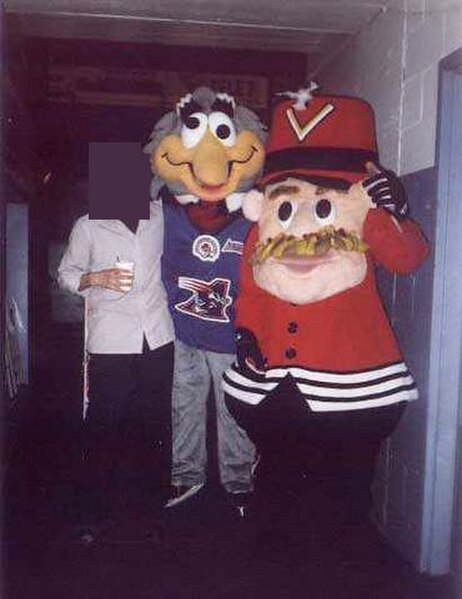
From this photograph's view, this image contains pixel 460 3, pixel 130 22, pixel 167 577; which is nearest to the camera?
pixel 460 3

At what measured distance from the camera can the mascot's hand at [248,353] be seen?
2447 mm

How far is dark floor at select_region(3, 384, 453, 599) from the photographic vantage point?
231 cm

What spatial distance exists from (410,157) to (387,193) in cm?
37

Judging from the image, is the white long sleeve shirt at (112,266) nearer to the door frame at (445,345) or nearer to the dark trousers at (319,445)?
the dark trousers at (319,445)

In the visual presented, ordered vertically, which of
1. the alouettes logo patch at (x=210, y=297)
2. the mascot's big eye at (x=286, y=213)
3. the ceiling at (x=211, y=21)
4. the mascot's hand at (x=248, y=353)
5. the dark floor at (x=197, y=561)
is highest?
the ceiling at (x=211, y=21)

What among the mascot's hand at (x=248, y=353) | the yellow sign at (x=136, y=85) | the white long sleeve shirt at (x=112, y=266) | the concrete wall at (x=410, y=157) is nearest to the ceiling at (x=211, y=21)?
the concrete wall at (x=410, y=157)

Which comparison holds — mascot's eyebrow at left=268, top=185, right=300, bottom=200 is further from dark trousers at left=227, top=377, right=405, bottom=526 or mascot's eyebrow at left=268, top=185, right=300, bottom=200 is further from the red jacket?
dark trousers at left=227, top=377, right=405, bottom=526

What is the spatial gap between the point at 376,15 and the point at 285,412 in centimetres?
154

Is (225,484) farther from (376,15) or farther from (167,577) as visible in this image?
(376,15)

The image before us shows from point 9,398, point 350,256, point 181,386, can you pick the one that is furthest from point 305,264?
point 9,398

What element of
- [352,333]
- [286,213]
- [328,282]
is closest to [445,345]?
[352,333]

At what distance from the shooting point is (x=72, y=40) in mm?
3816

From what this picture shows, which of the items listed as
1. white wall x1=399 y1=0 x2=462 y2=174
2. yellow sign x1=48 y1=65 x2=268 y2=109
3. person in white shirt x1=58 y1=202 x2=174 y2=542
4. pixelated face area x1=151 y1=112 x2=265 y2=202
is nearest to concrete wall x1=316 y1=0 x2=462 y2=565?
white wall x1=399 y1=0 x2=462 y2=174

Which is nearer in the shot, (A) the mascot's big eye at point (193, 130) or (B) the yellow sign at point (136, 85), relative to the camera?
(A) the mascot's big eye at point (193, 130)
